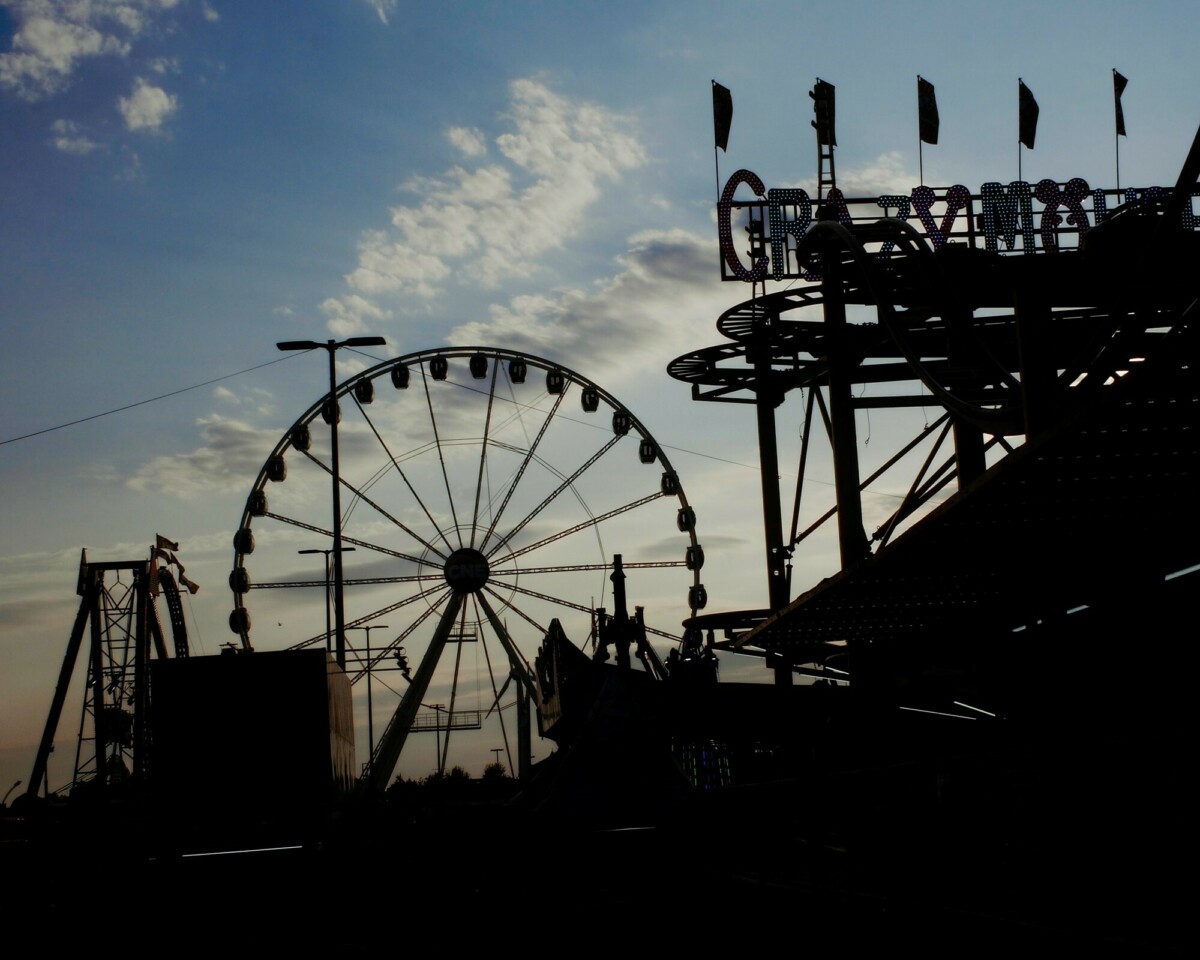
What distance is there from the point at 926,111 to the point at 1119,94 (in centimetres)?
622

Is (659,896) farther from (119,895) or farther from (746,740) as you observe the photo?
(746,740)

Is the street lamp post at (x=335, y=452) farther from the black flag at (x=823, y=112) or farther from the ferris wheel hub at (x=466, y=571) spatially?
the black flag at (x=823, y=112)

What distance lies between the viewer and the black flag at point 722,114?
36438mm

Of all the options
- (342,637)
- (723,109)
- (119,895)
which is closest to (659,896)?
(119,895)

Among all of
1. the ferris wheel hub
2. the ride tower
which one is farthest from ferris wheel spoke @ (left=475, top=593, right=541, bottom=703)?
the ride tower

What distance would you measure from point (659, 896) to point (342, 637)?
3785 centimetres

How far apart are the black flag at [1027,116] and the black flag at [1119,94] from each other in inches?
99.0

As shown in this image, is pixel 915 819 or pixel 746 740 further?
pixel 746 740

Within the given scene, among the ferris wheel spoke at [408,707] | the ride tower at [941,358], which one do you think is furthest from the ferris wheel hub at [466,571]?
the ride tower at [941,358]

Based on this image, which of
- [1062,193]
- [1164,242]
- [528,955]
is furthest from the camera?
[1062,193]

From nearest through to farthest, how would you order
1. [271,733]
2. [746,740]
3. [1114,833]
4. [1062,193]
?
[1114,833], [271,733], [1062,193], [746,740]

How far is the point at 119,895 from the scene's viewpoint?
10.3m

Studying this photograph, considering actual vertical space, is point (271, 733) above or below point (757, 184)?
below

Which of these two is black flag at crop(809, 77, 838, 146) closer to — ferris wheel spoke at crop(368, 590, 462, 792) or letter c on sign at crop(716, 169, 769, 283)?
letter c on sign at crop(716, 169, 769, 283)
